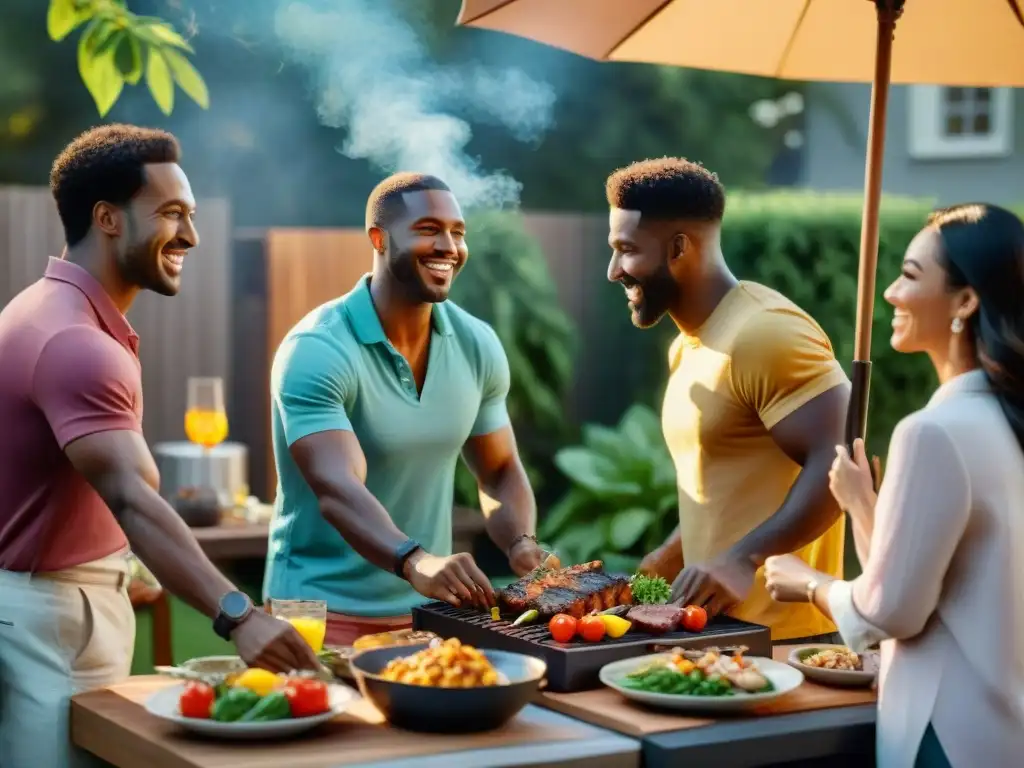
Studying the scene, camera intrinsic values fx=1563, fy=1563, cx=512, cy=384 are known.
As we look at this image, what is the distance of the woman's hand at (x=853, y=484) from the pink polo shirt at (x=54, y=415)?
1.50 meters

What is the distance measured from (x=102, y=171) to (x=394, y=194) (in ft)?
2.73

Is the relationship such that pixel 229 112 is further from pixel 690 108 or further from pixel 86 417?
pixel 86 417

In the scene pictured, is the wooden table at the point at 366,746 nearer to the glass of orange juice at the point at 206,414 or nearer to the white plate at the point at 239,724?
the white plate at the point at 239,724

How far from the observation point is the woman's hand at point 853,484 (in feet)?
10.7

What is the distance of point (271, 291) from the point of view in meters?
9.29

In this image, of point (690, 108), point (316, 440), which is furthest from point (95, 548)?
point (690, 108)

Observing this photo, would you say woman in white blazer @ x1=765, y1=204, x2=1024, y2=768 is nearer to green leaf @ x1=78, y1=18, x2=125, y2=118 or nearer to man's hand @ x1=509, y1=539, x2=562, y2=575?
man's hand @ x1=509, y1=539, x2=562, y2=575

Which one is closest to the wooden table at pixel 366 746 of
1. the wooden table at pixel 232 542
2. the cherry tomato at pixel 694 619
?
the cherry tomato at pixel 694 619

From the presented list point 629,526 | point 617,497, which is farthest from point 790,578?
point 617,497

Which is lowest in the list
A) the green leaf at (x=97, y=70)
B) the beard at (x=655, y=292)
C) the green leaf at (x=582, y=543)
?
the green leaf at (x=582, y=543)

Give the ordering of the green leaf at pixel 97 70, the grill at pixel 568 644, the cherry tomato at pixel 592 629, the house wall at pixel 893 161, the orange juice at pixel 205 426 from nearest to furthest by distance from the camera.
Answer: the grill at pixel 568 644, the cherry tomato at pixel 592 629, the green leaf at pixel 97 70, the orange juice at pixel 205 426, the house wall at pixel 893 161

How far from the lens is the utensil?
2.99 metres

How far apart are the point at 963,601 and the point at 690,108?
11523 millimetres

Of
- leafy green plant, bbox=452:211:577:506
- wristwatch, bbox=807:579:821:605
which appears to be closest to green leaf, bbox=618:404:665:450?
leafy green plant, bbox=452:211:577:506
